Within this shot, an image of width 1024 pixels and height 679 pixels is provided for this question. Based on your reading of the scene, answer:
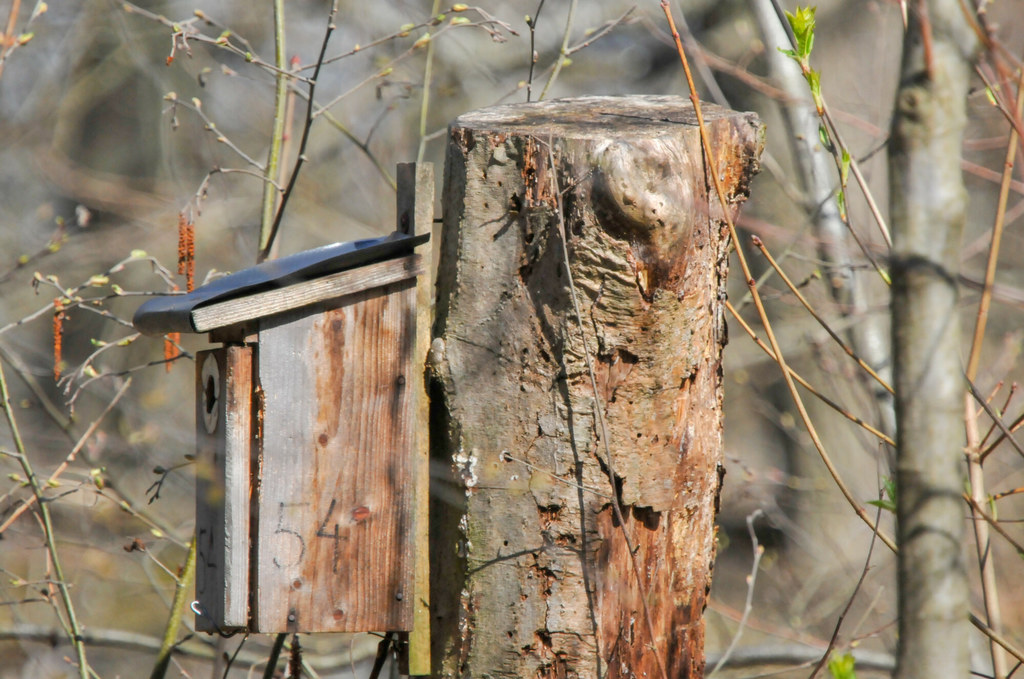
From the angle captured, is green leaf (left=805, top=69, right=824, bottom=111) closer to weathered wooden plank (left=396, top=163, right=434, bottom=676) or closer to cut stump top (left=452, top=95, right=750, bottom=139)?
cut stump top (left=452, top=95, right=750, bottom=139)

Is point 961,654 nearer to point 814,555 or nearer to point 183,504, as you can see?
point 814,555

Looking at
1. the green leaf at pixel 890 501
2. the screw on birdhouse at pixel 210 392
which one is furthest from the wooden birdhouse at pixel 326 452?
the green leaf at pixel 890 501

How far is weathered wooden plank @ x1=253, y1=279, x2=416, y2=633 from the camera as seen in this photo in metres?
2.07

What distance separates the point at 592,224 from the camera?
6.12 feet

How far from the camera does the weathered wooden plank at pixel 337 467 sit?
2068 mm

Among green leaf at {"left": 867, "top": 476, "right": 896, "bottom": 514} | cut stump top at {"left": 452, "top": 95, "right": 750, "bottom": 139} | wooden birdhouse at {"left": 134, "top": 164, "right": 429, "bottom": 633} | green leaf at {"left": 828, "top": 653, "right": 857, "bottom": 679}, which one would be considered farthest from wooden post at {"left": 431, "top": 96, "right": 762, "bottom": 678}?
green leaf at {"left": 828, "top": 653, "right": 857, "bottom": 679}

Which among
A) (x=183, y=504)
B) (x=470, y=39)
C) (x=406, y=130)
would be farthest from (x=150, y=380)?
(x=470, y=39)

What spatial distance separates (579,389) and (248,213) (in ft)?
16.0

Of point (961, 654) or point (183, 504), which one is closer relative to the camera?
point (961, 654)

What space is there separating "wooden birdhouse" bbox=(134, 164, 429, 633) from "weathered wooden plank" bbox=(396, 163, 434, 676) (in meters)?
0.01

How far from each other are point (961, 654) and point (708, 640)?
5.69 metres

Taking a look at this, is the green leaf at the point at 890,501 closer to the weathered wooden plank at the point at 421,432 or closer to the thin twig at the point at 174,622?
the weathered wooden plank at the point at 421,432

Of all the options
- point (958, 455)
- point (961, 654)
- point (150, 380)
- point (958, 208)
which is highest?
point (150, 380)

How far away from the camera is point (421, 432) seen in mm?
2105
